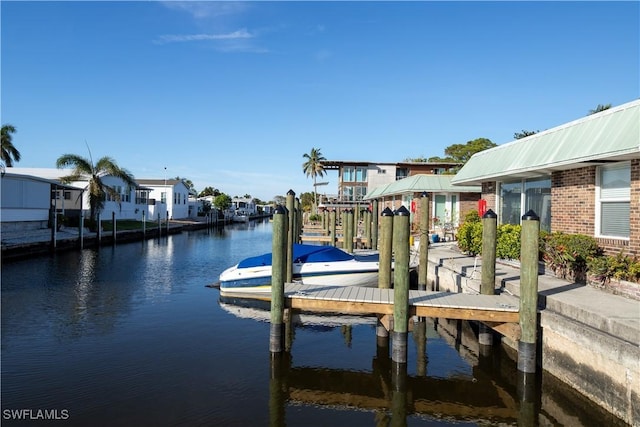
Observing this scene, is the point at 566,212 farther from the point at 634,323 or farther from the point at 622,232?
the point at 634,323

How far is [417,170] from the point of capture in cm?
5394

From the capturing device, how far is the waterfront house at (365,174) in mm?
52375

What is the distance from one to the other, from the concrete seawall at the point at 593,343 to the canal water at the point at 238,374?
1.02ft

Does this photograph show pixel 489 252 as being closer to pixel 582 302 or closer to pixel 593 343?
pixel 582 302

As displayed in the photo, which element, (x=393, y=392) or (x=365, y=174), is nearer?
(x=393, y=392)

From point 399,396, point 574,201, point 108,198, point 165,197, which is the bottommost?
point 399,396

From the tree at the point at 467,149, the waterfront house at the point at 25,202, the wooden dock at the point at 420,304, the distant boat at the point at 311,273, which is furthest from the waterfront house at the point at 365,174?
the wooden dock at the point at 420,304

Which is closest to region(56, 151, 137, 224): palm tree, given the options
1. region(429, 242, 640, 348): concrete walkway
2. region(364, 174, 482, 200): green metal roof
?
region(364, 174, 482, 200): green metal roof

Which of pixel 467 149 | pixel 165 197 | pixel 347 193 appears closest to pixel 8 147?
Answer: pixel 165 197

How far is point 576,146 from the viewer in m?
10.6

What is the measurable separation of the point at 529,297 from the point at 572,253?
3347 mm

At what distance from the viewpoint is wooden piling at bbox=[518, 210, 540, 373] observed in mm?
7836

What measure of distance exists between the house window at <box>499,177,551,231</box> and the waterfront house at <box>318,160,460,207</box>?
115 feet

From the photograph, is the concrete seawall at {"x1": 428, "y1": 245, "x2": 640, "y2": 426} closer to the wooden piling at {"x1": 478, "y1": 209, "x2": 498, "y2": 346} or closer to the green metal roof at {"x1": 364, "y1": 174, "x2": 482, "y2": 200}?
the wooden piling at {"x1": 478, "y1": 209, "x2": 498, "y2": 346}
